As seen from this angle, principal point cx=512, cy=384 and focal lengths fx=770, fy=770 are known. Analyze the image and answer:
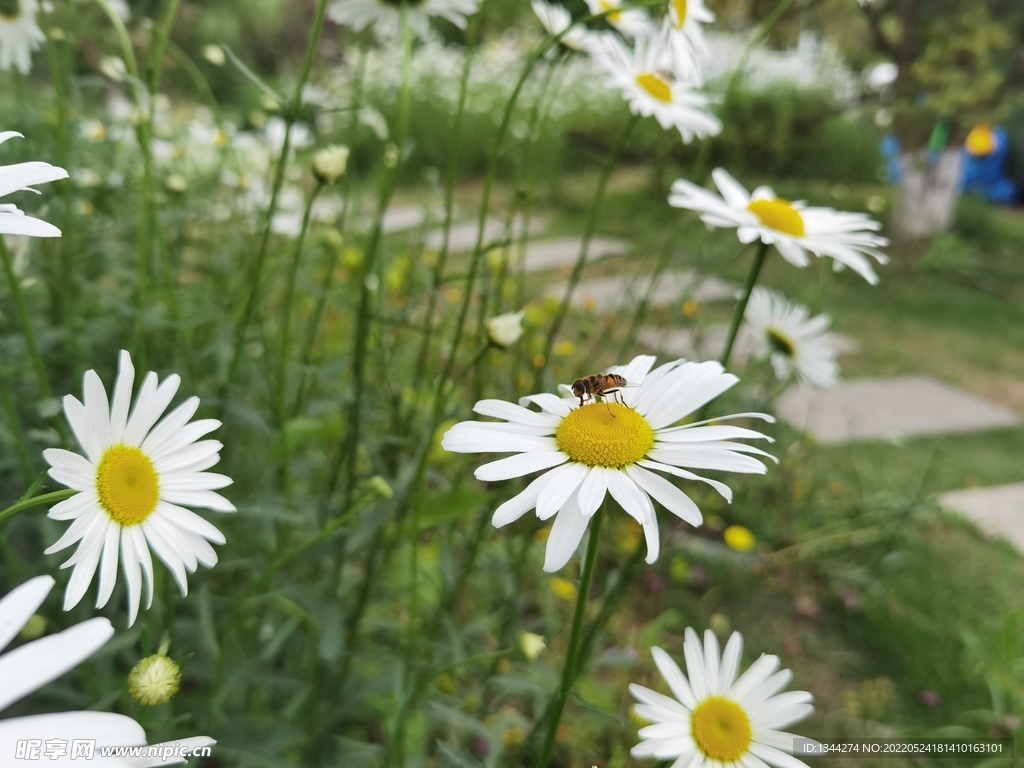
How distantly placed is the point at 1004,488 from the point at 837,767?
0.99m

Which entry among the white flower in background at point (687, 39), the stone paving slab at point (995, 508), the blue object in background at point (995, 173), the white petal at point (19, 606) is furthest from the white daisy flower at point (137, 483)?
the blue object in background at point (995, 173)

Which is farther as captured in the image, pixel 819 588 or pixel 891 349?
pixel 891 349

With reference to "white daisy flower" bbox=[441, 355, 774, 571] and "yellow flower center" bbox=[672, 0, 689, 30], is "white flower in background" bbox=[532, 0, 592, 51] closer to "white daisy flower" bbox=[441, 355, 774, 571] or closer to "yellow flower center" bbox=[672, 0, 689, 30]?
"yellow flower center" bbox=[672, 0, 689, 30]

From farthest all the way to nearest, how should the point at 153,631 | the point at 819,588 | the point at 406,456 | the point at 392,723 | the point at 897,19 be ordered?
the point at 897,19
the point at 819,588
the point at 406,456
the point at 392,723
the point at 153,631

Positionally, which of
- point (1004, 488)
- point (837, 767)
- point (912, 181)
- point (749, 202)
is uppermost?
point (912, 181)

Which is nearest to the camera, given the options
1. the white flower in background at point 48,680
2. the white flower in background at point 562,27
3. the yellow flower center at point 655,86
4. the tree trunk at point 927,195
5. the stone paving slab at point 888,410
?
the white flower in background at point 48,680

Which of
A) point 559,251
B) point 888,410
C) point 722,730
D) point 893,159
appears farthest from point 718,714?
point 893,159

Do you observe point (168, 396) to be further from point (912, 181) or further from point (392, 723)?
point (912, 181)

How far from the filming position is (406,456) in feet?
3.42

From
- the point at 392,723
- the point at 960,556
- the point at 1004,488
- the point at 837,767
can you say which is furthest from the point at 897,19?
the point at 392,723

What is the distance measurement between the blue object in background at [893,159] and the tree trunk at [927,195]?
4.6 inches

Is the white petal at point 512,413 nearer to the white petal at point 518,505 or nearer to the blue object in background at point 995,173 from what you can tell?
the white petal at point 518,505

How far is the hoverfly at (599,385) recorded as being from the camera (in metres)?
0.54

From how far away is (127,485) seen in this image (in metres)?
0.47
